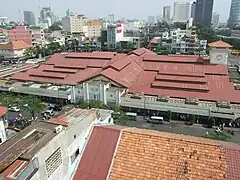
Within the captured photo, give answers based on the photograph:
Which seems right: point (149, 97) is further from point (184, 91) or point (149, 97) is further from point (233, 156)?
point (233, 156)

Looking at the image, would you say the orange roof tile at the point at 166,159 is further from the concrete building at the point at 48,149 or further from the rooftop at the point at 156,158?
the concrete building at the point at 48,149

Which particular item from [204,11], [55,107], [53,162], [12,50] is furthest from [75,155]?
[204,11]

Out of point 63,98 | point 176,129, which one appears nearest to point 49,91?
point 63,98

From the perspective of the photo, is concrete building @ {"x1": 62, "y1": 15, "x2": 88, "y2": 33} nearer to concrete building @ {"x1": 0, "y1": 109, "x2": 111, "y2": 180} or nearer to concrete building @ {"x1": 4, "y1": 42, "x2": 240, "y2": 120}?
concrete building @ {"x1": 4, "y1": 42, "x2": 240, "y2": 120}

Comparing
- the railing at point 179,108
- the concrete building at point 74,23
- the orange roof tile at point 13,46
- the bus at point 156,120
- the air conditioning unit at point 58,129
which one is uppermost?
the concrete building at point 74,23

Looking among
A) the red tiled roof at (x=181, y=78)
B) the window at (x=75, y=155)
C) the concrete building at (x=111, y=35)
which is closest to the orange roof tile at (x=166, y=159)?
the window at (x=75, y=155)
